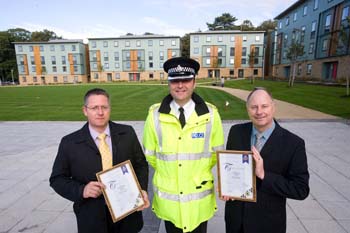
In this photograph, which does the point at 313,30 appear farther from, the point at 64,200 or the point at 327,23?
the point at 64,200

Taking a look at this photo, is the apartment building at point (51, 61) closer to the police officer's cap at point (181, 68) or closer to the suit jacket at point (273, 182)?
the police officer's cap at point (181, 68)

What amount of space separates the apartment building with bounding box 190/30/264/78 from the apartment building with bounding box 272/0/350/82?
12767 millimetres

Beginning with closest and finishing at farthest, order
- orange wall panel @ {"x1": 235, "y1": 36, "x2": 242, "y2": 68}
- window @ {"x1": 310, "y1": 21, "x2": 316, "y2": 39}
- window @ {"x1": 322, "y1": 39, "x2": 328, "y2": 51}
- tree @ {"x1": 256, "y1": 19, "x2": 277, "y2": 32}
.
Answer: window @ {"x1": 322, "y1": 39, "x2": 328, "y2": 51}
window @ {"x1": 310, "y1": 21, "x2": 316, "y2": 39}
orange wall panel @ {"x1": 235, "y1": 36, "x2": 242, "y2": 68}
tree @ {"x1": 256, "y1": 19, "x2": 277, "y2": 32}

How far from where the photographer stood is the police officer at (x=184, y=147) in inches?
84.1

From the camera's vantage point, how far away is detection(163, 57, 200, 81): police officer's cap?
85.6 inches

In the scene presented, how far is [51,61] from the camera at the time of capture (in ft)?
229

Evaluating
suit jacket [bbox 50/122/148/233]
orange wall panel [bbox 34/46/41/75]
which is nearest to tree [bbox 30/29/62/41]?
orange wall panel [bbox 34/46/41/75]

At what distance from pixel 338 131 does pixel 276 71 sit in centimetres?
4907

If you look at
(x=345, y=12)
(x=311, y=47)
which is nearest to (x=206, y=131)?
(x=345, y=12)

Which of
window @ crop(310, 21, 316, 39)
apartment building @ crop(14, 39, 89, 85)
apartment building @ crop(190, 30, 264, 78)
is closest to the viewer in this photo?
window @ crop(310, 21, 316, 39)

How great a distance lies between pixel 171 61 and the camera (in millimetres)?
2273

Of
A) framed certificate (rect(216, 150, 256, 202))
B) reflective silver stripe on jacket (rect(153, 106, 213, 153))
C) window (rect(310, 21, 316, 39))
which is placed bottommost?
framed certificate (rect(216, 150, 256, 202))

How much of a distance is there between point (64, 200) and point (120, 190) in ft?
9.81

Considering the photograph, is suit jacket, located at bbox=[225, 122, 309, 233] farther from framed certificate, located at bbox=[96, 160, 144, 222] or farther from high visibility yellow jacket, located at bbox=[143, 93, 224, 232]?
framed certificate, located at bbox=[96, 160, 144, 222]
